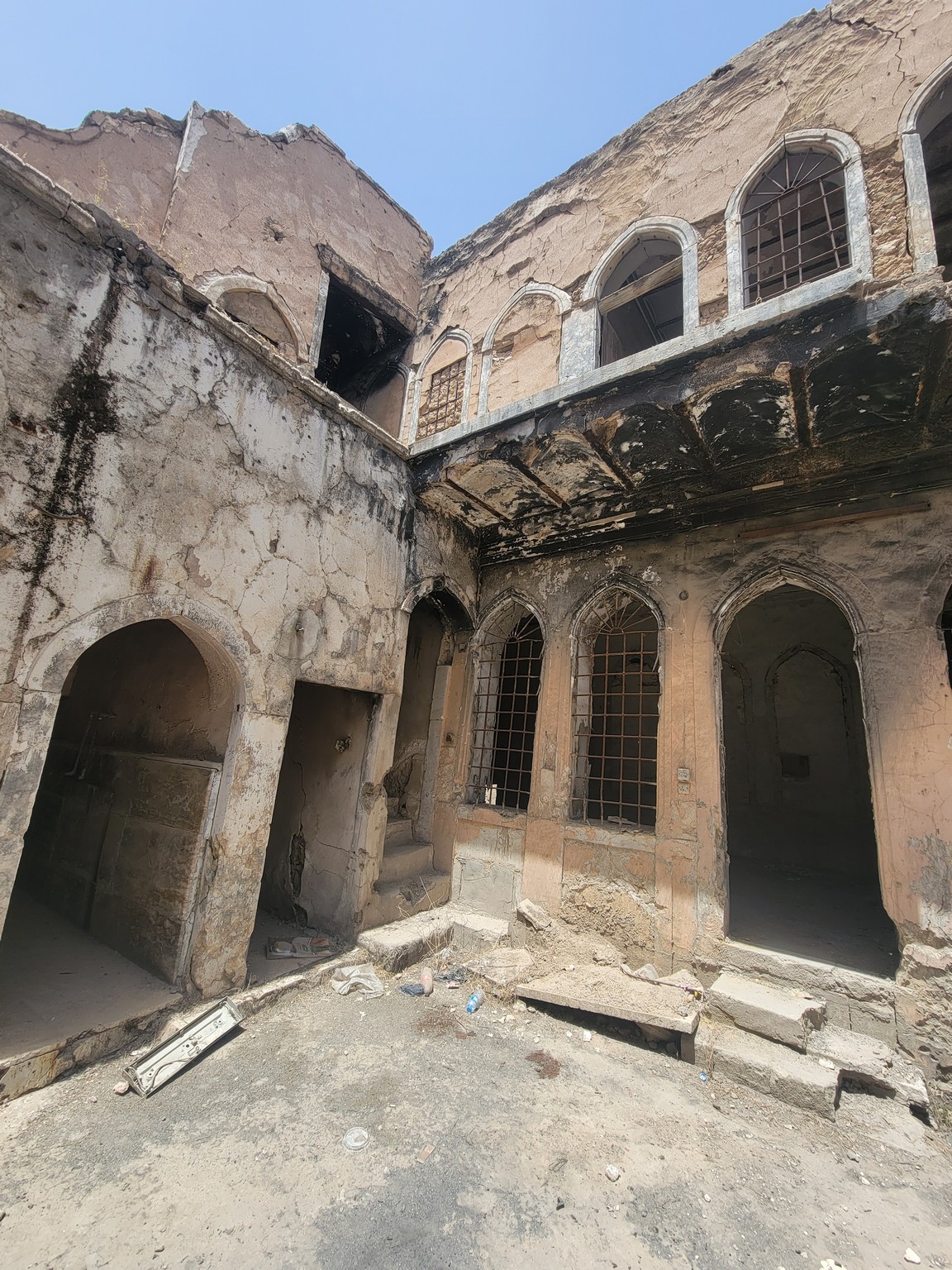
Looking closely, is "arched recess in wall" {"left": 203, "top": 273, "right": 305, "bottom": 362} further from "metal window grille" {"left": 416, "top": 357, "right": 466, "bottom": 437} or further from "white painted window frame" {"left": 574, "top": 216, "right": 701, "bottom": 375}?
"white painted window frame" {"left": 574, "top": 216, "right": 701, "bottom": 375}

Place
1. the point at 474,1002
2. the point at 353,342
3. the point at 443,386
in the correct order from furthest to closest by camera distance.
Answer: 1. the point at 353,342
2. the point at 443,386
3. the point at 474,1002

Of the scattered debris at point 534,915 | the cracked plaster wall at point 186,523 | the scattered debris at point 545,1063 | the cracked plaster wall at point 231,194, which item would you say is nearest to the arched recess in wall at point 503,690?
the scattered debris at point 534,915

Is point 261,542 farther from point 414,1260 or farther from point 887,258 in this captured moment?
point 887,258

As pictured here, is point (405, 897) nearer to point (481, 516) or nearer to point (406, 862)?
point (406, 862)

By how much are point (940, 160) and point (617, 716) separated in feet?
20.1

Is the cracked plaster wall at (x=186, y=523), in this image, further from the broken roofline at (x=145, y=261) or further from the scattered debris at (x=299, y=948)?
the scattered debris at (x=299, y=948)

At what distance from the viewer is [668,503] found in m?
5.52

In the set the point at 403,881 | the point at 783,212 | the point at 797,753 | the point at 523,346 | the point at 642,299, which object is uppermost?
the point at 642,299

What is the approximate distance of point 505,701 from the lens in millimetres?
7410

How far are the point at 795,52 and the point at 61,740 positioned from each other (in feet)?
30.1

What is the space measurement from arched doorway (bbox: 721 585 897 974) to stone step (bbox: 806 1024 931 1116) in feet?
10.9

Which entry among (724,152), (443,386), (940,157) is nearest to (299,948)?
(443,386)

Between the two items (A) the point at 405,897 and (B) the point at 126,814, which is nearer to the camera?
(B) the point at 126,814

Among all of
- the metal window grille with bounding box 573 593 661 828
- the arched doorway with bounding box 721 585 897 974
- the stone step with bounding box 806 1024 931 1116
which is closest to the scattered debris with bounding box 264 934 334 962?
the metal window grille with bounding box 573 593 661 828
